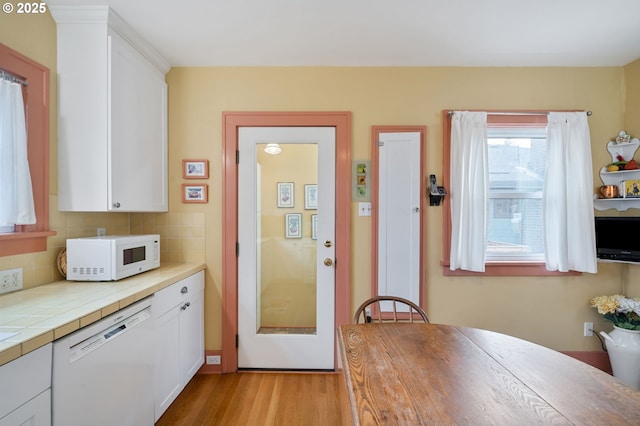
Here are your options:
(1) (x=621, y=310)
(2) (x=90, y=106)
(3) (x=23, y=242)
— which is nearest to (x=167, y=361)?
(3) (x=23, y=242)

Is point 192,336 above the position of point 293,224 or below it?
below

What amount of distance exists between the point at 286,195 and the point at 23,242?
1.65 metres

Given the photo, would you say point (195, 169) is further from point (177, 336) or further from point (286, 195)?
point (177, 336)

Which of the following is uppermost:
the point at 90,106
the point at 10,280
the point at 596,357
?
the point at 90,106

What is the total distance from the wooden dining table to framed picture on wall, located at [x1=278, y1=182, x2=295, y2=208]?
133cm

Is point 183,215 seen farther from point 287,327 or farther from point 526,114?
point 526,114

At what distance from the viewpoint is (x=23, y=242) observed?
154 cm

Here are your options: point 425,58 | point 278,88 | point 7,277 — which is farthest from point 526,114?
point 7,277

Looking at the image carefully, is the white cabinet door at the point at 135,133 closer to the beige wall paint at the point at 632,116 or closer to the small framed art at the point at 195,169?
the small framed art at the point at 195,169

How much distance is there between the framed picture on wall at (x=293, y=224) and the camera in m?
2.39

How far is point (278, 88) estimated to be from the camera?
2.36m

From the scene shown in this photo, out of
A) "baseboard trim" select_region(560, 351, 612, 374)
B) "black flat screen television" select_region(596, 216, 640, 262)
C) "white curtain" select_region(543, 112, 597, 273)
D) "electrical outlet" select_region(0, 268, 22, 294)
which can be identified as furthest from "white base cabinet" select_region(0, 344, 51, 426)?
"black flat screen television" select_region(596, 216, 640, 262)

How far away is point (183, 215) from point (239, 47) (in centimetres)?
144

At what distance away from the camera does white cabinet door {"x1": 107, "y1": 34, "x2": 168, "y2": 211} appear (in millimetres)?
1802
